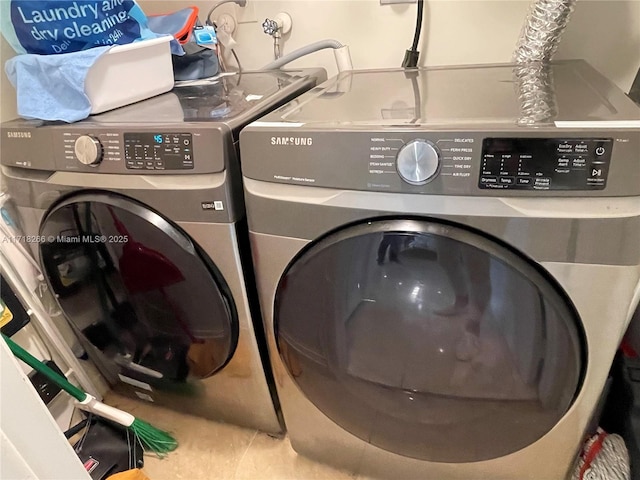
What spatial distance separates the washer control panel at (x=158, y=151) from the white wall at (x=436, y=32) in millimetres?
484

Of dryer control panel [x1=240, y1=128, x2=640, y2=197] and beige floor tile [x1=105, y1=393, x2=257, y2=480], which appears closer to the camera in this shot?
dryer control panel [x1=240, y1=128, x2=640, y2=197]

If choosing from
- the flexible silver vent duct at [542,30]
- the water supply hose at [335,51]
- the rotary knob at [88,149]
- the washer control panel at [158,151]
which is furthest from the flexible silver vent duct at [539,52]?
the rotary knob at [88,149]

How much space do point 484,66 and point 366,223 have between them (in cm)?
65

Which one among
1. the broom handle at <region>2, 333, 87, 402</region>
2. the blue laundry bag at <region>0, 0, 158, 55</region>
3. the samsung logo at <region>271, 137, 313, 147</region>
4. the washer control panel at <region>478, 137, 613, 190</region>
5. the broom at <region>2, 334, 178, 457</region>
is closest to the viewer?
the washer control panel at <region>478, 137, 613, 190</region>

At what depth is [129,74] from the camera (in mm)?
1113

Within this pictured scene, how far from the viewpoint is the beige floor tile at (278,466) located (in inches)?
48.5

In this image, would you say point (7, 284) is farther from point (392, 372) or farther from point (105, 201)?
point (392, 372)

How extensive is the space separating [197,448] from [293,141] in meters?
0.92

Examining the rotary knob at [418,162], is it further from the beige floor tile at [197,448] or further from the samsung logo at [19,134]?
the beige floor tile at [197,448]

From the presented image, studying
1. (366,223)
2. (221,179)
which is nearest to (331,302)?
(366,223)

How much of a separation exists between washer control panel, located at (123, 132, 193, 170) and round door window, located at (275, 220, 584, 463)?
27 cm

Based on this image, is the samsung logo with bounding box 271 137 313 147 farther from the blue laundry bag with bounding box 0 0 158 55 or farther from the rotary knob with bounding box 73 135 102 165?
the blue laundry bag with bounding box 0 0 158 55

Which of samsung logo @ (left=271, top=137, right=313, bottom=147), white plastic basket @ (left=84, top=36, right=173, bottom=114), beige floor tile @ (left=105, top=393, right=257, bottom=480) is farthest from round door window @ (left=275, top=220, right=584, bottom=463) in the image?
white plastic basket @ (left=84, top=36, right=173, bottom=114)

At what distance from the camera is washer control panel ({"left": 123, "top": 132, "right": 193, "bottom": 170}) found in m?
0.89
